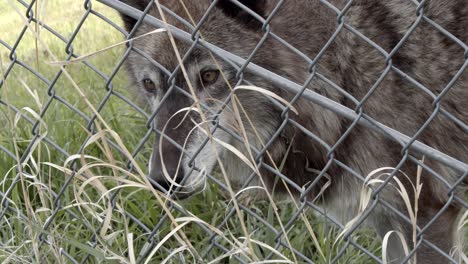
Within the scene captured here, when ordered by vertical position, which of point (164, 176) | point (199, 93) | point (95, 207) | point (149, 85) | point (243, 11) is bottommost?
point (95, 207)

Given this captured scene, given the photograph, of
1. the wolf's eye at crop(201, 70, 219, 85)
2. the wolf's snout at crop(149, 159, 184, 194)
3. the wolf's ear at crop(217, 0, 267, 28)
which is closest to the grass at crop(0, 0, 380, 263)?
the wolf's snout at crop(149, 159, 184, 194)

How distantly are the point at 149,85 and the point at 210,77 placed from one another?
0.40 metres

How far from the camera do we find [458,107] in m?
3.04

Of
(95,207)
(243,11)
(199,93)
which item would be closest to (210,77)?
(199,93)

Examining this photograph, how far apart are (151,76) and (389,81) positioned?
102 centimetres

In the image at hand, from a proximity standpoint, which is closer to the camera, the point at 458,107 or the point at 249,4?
the point at 249,4

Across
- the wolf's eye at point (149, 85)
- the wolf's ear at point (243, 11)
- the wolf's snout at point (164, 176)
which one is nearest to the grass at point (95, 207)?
the wolf's snout at point (164, 176)

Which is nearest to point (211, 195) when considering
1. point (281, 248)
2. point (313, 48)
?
point (281, 248)

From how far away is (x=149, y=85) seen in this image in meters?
3.16

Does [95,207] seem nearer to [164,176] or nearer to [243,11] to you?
[164,176]

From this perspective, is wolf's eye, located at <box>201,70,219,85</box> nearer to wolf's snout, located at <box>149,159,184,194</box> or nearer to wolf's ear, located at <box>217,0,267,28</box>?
wolf's ear, located at <box>217,0,267,28</box>

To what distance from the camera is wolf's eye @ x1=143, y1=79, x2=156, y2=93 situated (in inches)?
124

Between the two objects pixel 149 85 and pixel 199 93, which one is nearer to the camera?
pixel 199 93

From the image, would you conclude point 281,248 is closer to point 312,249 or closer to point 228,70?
point 312,249
